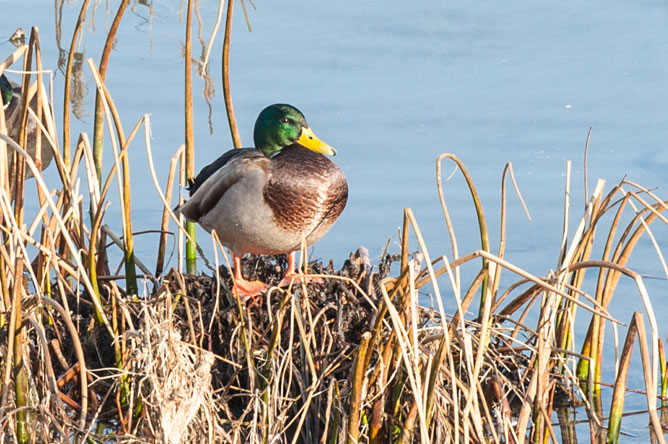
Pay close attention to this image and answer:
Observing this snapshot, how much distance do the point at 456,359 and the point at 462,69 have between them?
3.20 m

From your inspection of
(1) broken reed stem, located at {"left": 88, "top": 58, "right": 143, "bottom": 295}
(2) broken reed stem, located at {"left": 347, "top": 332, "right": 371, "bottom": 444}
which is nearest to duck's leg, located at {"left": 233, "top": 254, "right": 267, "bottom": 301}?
(1) broken reed stem, located at {"left": 88, "top": 58, "right": 143, "bottom": 295}

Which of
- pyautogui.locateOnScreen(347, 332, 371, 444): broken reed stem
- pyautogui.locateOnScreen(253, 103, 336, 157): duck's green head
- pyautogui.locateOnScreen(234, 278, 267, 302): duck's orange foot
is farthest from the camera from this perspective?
pyautogui.locateOnScreen(253, 103, 336, 157): duck's green head

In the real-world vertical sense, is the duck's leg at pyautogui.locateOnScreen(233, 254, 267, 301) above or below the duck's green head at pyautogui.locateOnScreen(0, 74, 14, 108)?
below

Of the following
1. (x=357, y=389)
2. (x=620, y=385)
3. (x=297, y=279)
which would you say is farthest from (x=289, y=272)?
(x=620, y=385)

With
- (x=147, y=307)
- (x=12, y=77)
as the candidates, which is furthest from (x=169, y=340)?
(x=12, y=77)

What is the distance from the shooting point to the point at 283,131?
13.1 feet

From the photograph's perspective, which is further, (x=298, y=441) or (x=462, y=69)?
(x=462, y=69)

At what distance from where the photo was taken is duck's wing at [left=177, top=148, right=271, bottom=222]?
12.7ft

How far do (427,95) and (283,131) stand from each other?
7.40 feet

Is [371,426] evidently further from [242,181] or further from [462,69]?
[462,69]

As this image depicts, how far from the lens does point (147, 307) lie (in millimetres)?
3289

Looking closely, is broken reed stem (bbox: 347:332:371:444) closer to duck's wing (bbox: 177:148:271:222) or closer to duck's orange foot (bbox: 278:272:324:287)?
duck's orange foot (bbox: 278:272:324:287)

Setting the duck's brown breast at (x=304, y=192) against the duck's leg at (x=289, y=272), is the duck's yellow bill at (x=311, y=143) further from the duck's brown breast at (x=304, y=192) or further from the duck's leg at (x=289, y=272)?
the duck's leg at (x=289, y=272)

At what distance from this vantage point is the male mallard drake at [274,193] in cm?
377
